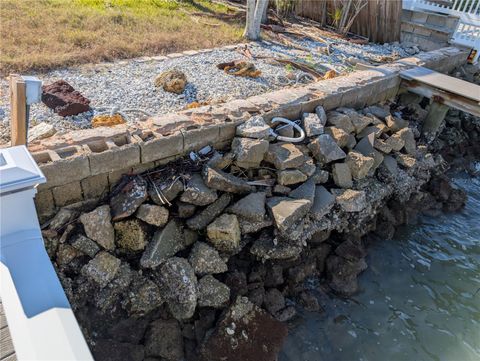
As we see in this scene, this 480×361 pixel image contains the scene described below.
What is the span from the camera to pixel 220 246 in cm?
434

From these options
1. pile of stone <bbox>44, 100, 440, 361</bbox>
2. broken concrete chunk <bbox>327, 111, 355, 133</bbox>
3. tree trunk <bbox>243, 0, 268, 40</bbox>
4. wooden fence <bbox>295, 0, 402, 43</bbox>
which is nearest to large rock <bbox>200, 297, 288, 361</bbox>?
pile of stone <bbox>44, 100, 440, 361</bbox>

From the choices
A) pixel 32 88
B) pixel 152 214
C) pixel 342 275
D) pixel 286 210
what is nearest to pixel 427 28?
pixel 342 275

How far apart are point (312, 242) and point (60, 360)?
3.82 metres

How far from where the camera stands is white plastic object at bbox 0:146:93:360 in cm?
179

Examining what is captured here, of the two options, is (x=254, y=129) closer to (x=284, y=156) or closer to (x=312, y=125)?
(x=284, y=156)

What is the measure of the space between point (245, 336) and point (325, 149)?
2743 millimetres

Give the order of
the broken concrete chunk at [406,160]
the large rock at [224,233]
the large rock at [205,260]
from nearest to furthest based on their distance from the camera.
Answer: the large rock at [205,260] < the large rock at [224,233] < the broken concrete chunk at [406,160]

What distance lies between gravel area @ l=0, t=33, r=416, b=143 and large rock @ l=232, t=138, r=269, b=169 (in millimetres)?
1256

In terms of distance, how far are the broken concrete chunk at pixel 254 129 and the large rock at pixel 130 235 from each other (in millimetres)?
1791

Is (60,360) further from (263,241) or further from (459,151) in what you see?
(459,151)

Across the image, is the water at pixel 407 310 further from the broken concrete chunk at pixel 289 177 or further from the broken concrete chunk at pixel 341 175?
the broken concrete chunk at pixel 289 177

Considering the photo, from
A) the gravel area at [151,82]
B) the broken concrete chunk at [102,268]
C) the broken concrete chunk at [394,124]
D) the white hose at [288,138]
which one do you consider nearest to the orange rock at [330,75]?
the gravel area at [151,82]

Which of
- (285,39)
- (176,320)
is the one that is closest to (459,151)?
(285,39)

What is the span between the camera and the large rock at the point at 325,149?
5320 millimetres
